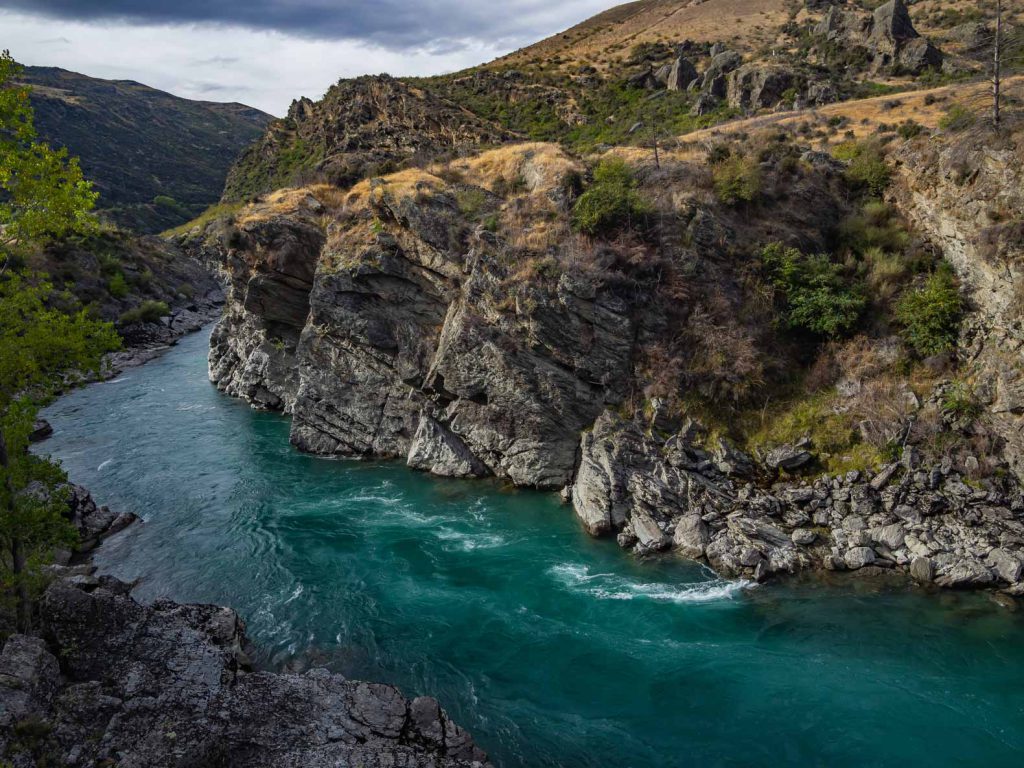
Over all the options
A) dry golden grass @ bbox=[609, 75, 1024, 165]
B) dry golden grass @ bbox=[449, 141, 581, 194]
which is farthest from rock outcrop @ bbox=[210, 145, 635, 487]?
dry golden grass @ bbox=[609, 75, 1024, 165]

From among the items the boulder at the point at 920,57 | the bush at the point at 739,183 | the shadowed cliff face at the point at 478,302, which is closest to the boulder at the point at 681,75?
the boulder at the point at 920,57

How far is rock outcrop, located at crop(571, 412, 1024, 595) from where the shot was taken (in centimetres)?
1922

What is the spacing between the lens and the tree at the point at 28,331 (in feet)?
40.7

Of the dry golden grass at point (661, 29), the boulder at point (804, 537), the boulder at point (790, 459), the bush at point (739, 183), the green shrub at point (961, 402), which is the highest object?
the dry golden grass at point (661, 29)

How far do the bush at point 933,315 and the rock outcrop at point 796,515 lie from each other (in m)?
6.35

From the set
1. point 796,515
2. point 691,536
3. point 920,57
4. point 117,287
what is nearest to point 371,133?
point 117,287

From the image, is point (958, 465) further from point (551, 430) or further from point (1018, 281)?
point (551, 430)

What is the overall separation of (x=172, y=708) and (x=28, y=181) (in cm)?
1171

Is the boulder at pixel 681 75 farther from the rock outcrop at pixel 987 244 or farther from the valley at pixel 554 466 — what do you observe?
the rock outcrop at pixel 987 244

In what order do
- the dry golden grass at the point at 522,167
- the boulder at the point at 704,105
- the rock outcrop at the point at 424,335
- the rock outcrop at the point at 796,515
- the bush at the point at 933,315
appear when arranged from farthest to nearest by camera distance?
the boulder at the point at 704,105 → the dry golden grass at the point at 522,167 → the rock outcrop at the point at 424,335 → the bush at the point at 933,315 → the rock outcrop at the point at 796,515

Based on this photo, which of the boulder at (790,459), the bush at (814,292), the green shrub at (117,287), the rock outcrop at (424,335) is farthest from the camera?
the green shrub at (117,287)

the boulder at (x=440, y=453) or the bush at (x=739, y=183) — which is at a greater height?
the bush at (x=739, y=183)

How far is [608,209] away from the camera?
29.7 metres

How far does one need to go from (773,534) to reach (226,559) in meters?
20.6
